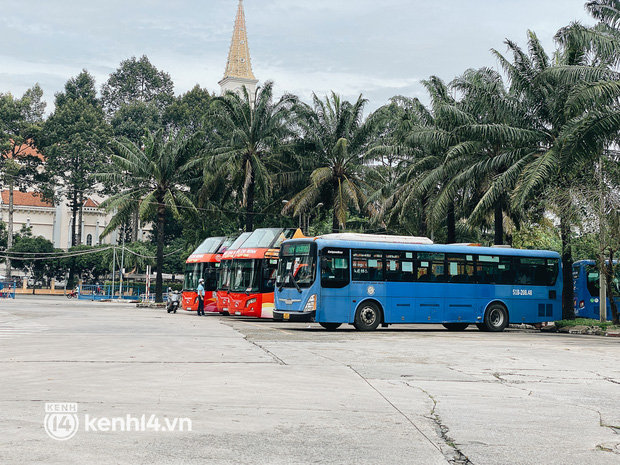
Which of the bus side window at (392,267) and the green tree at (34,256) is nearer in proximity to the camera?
the bus side window at (392,267)

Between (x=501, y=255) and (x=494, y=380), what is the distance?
51.1 ft

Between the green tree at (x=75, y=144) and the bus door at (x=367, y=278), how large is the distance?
179 ft

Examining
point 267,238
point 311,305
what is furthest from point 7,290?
point 311,305

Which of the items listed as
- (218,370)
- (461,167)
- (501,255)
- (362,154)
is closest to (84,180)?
(362,154)

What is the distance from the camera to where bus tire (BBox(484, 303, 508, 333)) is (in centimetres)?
2634

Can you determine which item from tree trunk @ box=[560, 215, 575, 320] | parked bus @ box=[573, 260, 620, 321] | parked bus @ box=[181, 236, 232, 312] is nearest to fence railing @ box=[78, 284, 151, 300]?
parked bus @ box=[181, 236, 232, 312]

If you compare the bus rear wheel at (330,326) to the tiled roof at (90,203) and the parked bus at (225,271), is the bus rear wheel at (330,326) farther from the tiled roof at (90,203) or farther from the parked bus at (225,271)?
the tiled roof at (90,203)

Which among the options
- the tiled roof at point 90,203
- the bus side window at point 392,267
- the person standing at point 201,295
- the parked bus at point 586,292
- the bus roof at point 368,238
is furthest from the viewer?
the tiled roof at point 90,203

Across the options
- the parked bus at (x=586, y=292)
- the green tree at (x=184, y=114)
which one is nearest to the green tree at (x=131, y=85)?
the green tree at (x=184, y=114)

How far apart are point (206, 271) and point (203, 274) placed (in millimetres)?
264

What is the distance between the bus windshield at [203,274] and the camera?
37000mm

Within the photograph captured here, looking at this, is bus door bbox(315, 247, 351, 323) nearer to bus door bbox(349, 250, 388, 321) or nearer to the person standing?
bus door bbox(349, 250, 388, 321)

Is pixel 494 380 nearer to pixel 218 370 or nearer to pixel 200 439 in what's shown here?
→ pixel 218 370

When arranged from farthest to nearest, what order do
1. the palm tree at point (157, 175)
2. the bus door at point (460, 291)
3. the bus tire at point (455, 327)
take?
the palm tree at point (157, 175) → the bus tire at point (455, 327) → the bus door at point (460, 291)
